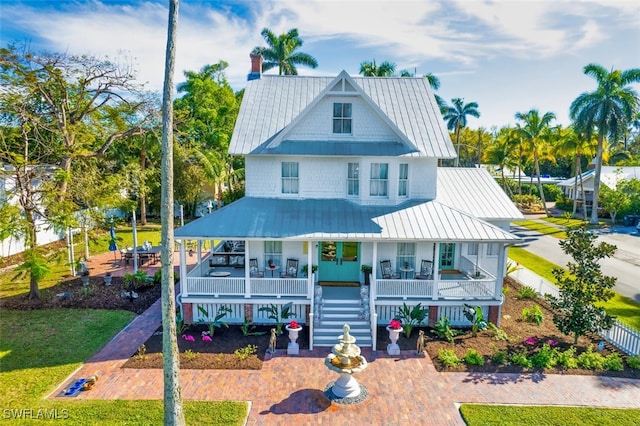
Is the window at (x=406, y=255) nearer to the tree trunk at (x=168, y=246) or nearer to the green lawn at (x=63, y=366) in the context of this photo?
the green lawn at (x=63, y=366)

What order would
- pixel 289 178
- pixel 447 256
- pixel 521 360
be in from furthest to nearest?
pixel 447 256 → pixel 289 178 → pixel 521 360

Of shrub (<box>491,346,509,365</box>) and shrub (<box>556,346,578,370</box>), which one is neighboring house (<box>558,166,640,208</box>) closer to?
shrub (<box>556,346,578,370</box>)

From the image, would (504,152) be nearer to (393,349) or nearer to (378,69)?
(378,69)

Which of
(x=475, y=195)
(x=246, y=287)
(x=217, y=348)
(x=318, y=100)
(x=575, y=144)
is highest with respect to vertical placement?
(x=575, y=144)

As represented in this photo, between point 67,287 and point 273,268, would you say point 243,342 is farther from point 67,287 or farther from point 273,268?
point 67,287

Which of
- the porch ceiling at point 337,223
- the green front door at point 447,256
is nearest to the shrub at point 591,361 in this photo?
the porch ceiling at point 337,223

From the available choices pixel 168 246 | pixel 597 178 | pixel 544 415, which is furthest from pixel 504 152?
pixel 168 246
